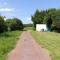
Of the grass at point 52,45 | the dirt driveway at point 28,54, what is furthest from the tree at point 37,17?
the dirt driveway at point 28,54

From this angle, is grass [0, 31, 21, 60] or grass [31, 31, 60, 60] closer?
grass [31, 31, 60, 60]

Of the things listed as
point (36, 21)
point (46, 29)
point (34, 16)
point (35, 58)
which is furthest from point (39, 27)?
point (35, 58)

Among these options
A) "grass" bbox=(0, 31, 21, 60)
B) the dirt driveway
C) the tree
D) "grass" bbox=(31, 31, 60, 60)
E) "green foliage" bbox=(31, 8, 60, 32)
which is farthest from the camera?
the tree

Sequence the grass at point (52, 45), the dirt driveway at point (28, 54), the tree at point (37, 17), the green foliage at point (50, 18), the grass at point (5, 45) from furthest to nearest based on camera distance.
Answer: the tree at point (37, 17) → the green foliage at point (50, 18) → the grass at point (5, 45) → the grass at point (52, 45) → the dirt driveway at point (28, 54)

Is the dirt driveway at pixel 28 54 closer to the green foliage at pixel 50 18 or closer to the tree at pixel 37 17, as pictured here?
the green foliage at pixel 50 18

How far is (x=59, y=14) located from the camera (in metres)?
61.2

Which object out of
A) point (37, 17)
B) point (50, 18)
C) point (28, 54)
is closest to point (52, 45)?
point (28, 54)

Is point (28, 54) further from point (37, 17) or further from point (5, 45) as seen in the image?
point (37, 17)

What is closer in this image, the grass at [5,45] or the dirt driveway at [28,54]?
the dirt driveway at [28,54]

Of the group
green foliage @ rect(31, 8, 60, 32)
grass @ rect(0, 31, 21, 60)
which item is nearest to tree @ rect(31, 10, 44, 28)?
green foliage @ rect(31, 8, 60, 32)

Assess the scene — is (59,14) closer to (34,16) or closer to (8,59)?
(34,16)

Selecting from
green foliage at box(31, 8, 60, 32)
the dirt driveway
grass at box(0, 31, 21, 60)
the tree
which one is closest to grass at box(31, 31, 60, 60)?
the dirt driveway

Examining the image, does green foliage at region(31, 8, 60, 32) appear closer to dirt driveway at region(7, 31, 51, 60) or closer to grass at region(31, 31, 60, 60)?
grass at region(31, 31, 60, 60)

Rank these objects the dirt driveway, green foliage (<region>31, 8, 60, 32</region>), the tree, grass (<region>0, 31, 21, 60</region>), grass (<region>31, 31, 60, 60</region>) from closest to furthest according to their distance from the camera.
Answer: the dirt driveway, grass (<region>31, 31, 60, 60</region>), grass (<region>0, 31, 21, 60</region>), green foliage (<region>31, 8, 60, 32</region>), the tree
